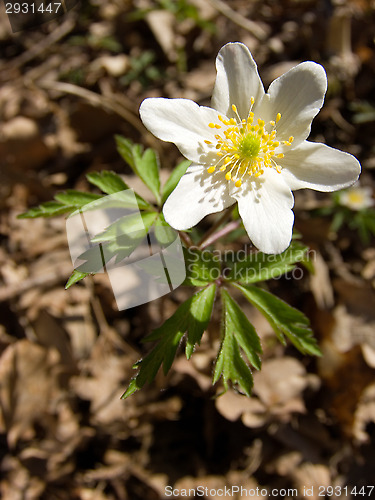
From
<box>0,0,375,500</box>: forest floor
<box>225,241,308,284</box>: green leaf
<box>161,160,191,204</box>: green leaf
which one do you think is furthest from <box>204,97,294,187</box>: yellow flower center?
<box>0,0,375,500</box>: forest floor

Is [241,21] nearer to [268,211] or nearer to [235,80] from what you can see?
[235,80]

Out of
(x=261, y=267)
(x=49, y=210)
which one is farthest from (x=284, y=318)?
(x=49, y=210)

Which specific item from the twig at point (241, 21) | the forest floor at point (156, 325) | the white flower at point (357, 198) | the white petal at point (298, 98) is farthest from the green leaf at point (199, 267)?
the twig at point (241, 21)

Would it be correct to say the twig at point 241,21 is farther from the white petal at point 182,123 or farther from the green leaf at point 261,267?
the green leaf at point 261,267

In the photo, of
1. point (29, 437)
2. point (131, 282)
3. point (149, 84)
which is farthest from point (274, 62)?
point (29, 437)

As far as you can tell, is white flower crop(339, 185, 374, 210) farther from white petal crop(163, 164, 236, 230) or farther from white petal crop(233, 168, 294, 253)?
white petal crop(163, 164, 236, 230)

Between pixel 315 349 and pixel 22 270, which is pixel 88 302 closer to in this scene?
pixel 22 270
